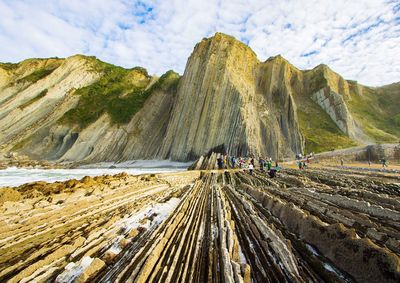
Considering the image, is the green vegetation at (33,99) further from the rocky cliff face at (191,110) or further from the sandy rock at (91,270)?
the sandy rock at (91,270)

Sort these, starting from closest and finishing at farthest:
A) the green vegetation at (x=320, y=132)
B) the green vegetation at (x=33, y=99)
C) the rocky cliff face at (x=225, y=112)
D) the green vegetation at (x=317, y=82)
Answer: the rocky cliff face at (x=225, y=112) < the green vegetation at (x=320, y=132) < the green vegetation at (x=33, y=99) < the green vegetation at (x=317, y=82)

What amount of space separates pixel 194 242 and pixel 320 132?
69935mm

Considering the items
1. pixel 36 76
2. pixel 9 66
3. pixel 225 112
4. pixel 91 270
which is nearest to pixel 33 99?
pixel 36 76

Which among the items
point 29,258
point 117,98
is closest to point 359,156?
point 29,258

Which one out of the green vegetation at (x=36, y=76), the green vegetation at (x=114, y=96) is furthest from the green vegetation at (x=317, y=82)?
the green vegetation at (x=36, y=76)

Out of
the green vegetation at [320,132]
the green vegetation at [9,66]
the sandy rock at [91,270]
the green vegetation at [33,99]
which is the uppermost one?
the green vegetation at [9,66]

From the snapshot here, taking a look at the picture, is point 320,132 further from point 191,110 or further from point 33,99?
point 33,99

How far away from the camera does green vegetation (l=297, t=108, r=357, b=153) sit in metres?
61.8

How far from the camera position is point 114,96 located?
7494cm

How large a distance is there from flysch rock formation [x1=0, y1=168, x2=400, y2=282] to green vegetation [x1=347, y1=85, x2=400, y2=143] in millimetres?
77280

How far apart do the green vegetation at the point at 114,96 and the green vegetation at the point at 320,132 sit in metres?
39.5

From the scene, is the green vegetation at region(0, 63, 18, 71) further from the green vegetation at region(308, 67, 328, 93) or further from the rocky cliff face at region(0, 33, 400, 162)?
the green vegetation at region(308, 67, 328, 93)

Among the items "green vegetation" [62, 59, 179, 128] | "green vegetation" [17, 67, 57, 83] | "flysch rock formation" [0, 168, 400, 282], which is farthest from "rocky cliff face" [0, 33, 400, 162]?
"flysch rock formation" [0, 168, 400, 282]

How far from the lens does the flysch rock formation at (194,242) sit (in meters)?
4.42
